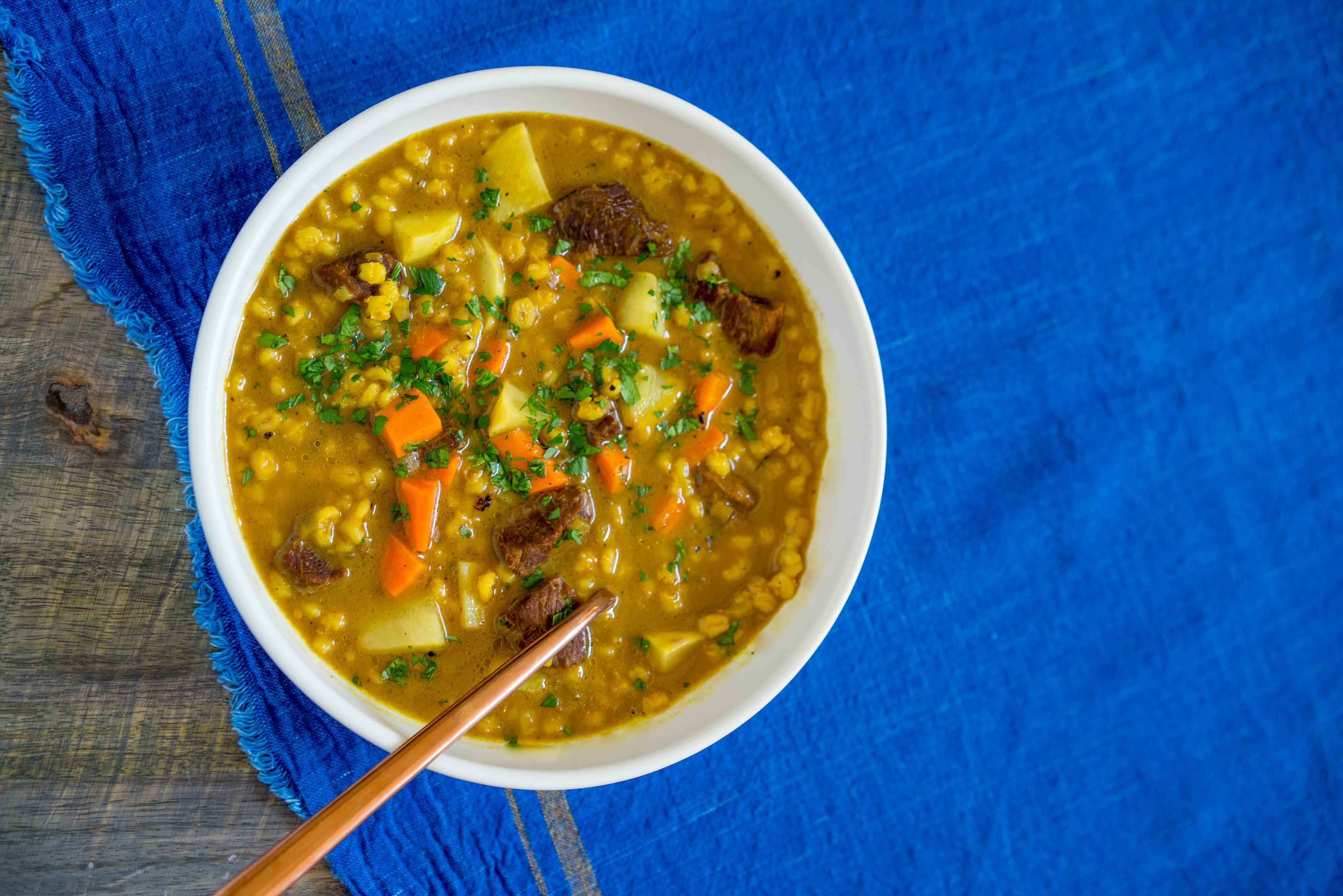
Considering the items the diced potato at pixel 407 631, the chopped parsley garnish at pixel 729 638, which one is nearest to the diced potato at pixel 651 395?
the chopped parsley garnish at pixel 729 638

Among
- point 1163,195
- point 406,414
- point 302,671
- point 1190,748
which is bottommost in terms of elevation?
point 1190,748

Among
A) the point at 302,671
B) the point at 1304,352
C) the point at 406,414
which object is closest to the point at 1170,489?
the point at 1304,352

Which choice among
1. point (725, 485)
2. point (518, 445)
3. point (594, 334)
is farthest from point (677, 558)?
point (594, 334)

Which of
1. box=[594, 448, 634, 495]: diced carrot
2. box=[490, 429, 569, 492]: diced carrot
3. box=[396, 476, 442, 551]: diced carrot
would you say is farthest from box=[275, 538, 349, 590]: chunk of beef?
box=[594, 448, 634, 495]: diced carrot

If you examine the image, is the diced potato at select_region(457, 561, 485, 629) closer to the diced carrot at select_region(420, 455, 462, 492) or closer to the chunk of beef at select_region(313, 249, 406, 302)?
the diced carrot at select_region(420, 455, 462, 492)

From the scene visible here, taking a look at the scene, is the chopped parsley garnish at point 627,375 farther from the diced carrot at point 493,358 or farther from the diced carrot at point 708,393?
the diced carrot at point 493,358

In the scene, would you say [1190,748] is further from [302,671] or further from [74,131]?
[74,131]
